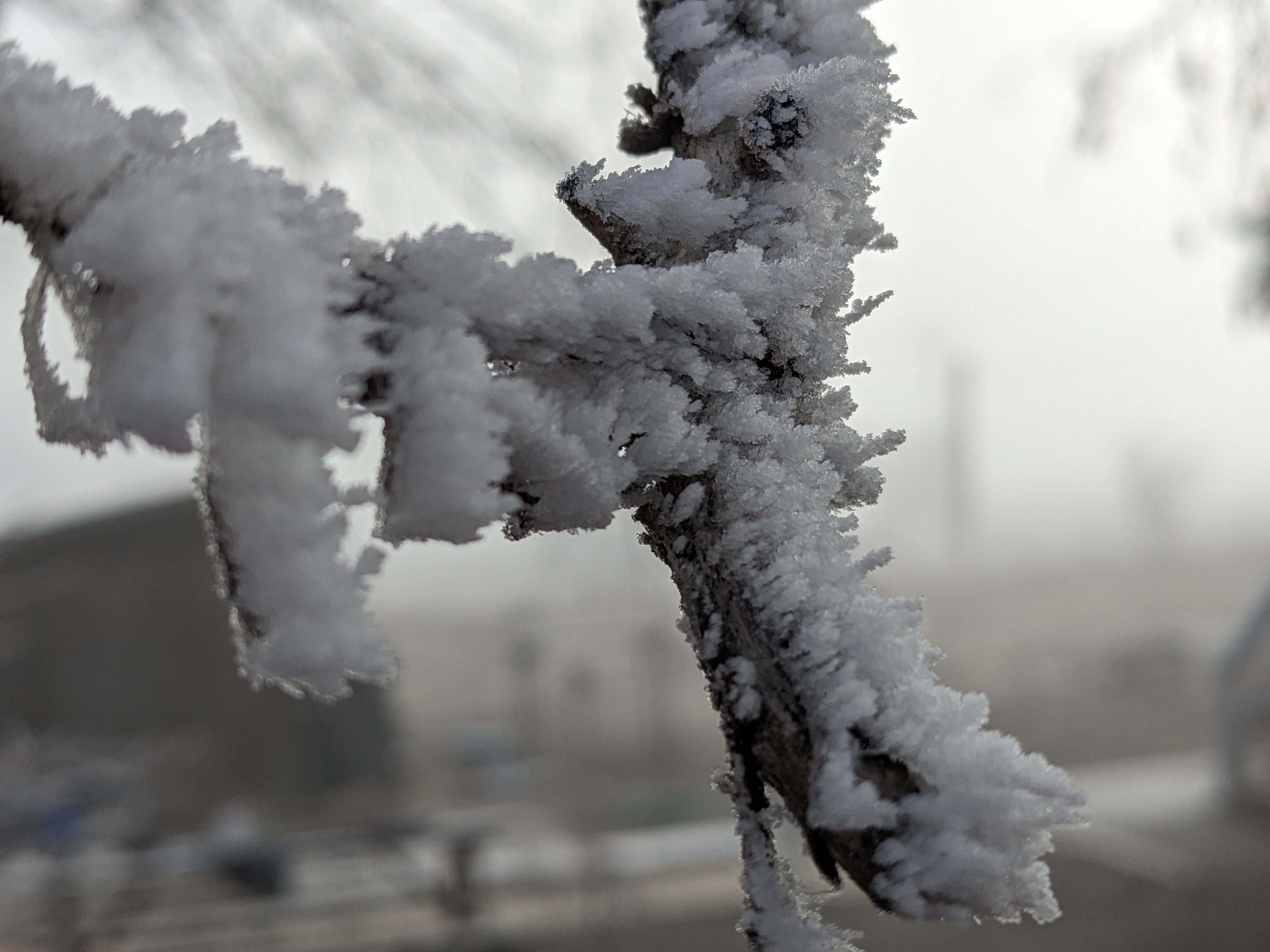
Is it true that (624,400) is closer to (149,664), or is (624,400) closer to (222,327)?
(222,327)

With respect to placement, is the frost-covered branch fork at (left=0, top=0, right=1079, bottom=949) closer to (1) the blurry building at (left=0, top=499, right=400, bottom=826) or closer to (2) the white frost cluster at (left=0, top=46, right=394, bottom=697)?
(2) the white frost cluster at (left=0, top=46, right=394, bottom=697)

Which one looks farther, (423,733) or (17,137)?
(423,733)

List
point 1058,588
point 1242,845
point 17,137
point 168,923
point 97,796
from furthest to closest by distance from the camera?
point 1058,588, point 97,796, point 1242,845, point 168,923, point 17,137

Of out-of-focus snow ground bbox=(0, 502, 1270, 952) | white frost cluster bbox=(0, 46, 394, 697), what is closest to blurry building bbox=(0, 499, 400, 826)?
out-of-focus snow ground bbox=(0, 502, 1270, 952)

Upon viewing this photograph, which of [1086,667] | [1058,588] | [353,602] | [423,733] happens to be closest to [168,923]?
[353,602]

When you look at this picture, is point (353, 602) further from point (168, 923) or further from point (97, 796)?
point (97, 796)

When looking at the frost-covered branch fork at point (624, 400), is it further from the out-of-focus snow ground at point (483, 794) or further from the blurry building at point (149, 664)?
the blurry building at point (149, 664)

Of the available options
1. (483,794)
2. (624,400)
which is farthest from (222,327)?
(483,794)

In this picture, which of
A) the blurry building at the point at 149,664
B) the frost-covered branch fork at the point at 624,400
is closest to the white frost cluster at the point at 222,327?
the frost-covered branch fork at the point at 624,400
